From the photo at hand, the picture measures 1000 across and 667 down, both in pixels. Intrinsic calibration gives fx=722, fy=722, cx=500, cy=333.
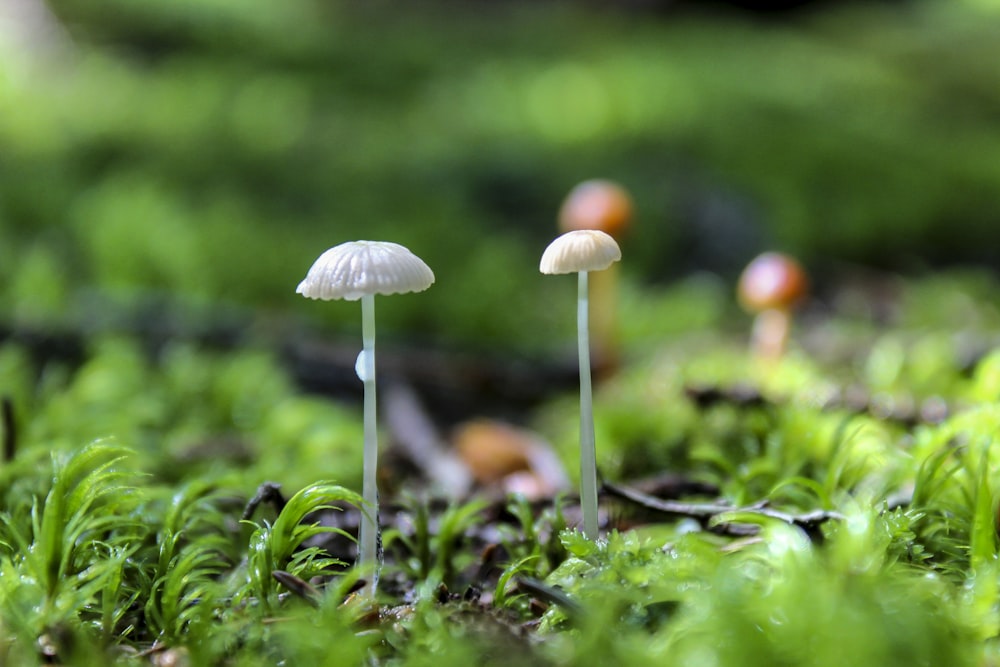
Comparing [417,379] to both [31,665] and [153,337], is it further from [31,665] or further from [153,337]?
[31,665]

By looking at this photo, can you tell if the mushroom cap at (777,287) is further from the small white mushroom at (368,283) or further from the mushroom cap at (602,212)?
the small white mushroom at (368,283)

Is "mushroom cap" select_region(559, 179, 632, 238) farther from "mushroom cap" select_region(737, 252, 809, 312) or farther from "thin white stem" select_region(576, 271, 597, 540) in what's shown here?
"thin white stem" select_region(576, 271, 597, 540)

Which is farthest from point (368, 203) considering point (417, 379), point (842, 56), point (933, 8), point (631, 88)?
point (933, 8)

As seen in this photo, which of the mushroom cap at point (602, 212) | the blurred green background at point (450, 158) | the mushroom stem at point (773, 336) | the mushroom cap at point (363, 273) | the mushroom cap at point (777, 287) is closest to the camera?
the mushroom cap at point (363, 273)

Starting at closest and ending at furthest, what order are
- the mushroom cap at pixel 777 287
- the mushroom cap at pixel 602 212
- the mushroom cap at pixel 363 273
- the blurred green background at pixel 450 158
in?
the mushroom cap at pixel 363 273 < the mushroom cap at pixel 777 287 < the mushroom cap at pixel 602 212 < the blurred green background at pixel 450 158

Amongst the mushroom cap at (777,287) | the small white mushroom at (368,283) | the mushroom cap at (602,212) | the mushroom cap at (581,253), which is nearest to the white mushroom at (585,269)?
the mushroom cap at (581,253)

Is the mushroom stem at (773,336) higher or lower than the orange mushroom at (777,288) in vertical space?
lower

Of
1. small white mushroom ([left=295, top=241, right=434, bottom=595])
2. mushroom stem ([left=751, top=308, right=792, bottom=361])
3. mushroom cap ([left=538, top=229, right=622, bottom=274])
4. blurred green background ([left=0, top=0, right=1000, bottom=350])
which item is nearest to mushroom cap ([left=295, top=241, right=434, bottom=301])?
small white mushroom ([left=295, top=241, right=434, bottom=595])
